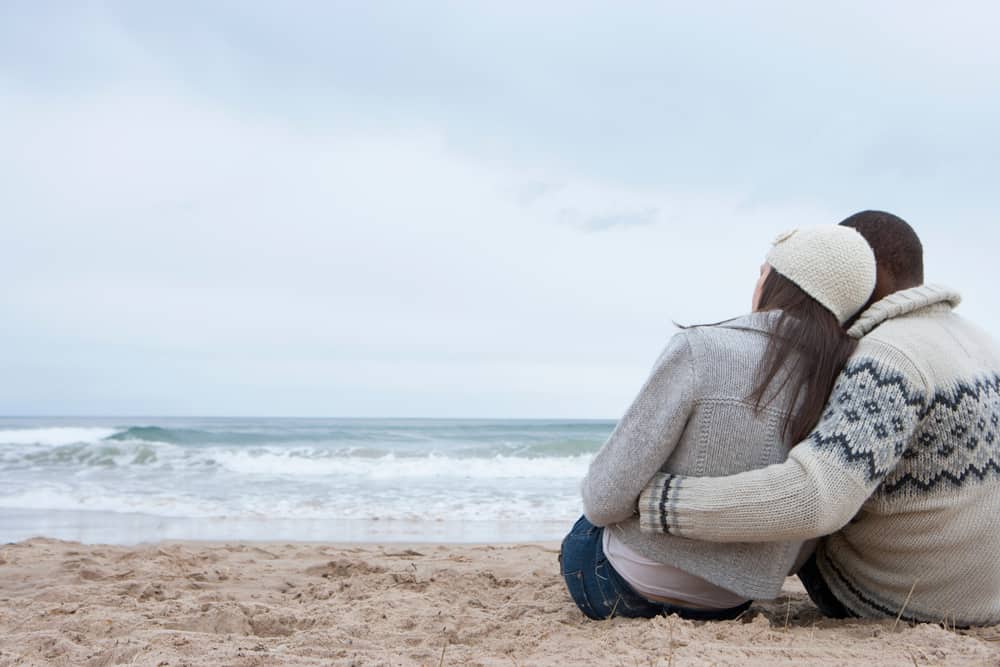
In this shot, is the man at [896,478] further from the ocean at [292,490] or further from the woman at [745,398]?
the ocean at [292,490]

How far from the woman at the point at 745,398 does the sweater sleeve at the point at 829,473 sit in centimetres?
8

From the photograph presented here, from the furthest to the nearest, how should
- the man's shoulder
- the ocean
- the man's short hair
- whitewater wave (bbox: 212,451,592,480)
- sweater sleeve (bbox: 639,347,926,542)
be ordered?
whitewater wave (bbox: 212,451,592,480), the ocean, the man's short hair, the man's shoulder, sweater sleeve (bbox: 639,347,926,542)

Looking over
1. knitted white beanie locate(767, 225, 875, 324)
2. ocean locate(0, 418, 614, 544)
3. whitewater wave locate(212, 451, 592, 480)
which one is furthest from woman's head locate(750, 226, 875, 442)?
whitewater wave locate(212, 451, 592, 480)

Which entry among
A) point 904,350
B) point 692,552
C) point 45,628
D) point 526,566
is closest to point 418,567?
point 526,566

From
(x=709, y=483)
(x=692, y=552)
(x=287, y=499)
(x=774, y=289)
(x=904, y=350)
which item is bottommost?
(x=287, y=499)

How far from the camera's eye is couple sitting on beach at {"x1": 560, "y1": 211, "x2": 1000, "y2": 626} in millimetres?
2227

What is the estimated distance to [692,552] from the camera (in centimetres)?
246

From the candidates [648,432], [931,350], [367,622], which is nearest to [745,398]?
[648,432]

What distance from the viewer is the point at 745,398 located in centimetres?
233

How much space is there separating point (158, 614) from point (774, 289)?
2.66m

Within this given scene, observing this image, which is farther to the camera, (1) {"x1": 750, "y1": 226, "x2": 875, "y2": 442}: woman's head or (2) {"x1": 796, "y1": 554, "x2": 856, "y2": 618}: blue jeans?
(2) {"x1": 796, "y1": 554, "x2": 856, "y2": 618}: blue jeans

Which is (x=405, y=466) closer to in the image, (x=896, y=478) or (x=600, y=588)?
(x=600, y=588)

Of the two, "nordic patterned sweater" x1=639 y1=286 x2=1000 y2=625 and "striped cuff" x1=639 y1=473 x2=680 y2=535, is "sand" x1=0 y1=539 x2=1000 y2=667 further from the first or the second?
"striped cuff" x1=639 y1=473 x2=680 y2=535

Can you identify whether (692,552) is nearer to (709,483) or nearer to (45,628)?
(709,483)
